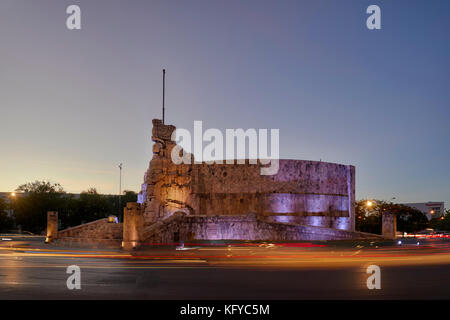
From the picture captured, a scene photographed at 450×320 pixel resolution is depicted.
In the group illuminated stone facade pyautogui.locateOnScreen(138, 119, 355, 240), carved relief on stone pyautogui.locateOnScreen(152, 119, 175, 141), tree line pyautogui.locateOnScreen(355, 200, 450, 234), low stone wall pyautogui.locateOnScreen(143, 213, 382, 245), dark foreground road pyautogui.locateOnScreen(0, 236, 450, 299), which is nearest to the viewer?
dark foreground road pyautogui.locateOnScreen(0, 236, 450, 299)

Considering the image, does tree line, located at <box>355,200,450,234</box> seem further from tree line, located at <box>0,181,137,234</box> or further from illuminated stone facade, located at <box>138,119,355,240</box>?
tree line, located at <box>0,181,137,234</box>

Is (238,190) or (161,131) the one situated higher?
(161,131)

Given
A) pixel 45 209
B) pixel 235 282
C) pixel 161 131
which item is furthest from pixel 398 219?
pixel 235 282

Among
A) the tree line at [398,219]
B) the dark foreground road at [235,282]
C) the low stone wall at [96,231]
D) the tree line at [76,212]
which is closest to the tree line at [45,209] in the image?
the tree line at [76,212]

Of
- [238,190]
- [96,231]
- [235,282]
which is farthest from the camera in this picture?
[96,231]

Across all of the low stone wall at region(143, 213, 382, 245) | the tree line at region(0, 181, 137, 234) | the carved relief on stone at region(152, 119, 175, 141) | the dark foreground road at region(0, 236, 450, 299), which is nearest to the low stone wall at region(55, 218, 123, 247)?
the low stone wall at region(143, 213, 382, 245)

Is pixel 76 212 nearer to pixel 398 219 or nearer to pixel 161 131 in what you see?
pixel 161 131

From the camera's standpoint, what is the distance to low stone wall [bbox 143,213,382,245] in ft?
110

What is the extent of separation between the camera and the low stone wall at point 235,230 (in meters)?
33.5

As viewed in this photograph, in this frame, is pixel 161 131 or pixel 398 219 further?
pixel 398 219

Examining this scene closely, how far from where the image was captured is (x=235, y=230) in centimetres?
3438

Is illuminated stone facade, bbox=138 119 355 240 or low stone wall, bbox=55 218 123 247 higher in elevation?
illuminated stone facade, bbox=138 119 355 240

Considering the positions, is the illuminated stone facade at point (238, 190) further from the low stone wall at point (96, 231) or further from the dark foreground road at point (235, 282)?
the dark foreground road at point (235, 282)

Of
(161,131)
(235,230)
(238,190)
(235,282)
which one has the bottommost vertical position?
(235,230)
